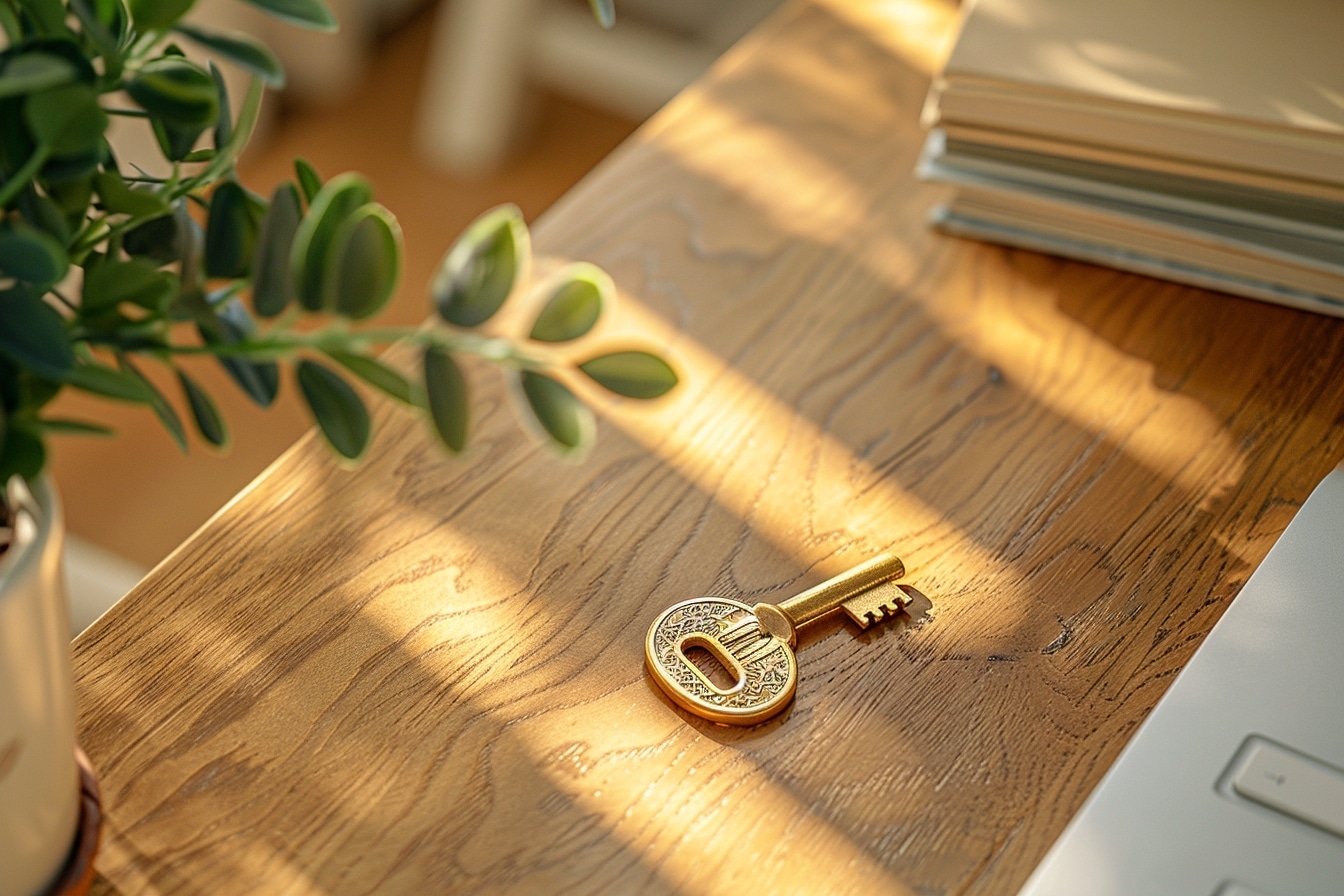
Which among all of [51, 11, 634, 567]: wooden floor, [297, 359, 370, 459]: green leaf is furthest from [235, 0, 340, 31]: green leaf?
[51, 11, 634, 567]: wooden floor

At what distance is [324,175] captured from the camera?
204 centimetres

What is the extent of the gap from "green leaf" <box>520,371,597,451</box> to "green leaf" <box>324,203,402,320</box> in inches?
1.9

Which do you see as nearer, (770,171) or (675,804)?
(675,804)

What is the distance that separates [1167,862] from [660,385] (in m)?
0.27

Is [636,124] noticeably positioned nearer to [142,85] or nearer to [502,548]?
[502,548]

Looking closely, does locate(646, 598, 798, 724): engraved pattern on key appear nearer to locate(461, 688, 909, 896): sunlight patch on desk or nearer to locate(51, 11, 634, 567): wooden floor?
locate(461, 688, 909, 896): sunlight patch on desk

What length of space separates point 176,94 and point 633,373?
177 mm

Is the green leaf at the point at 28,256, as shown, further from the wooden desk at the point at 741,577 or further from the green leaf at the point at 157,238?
the wooden desk at the point at 741,577

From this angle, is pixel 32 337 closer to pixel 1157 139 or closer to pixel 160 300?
pixel 160 300

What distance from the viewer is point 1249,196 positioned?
0.78 m

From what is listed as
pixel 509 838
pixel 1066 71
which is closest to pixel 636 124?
pixel 1066 71

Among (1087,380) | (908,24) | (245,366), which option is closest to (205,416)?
(245,366)

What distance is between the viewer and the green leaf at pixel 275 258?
391 mm

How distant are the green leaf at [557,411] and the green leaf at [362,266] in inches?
1.9
